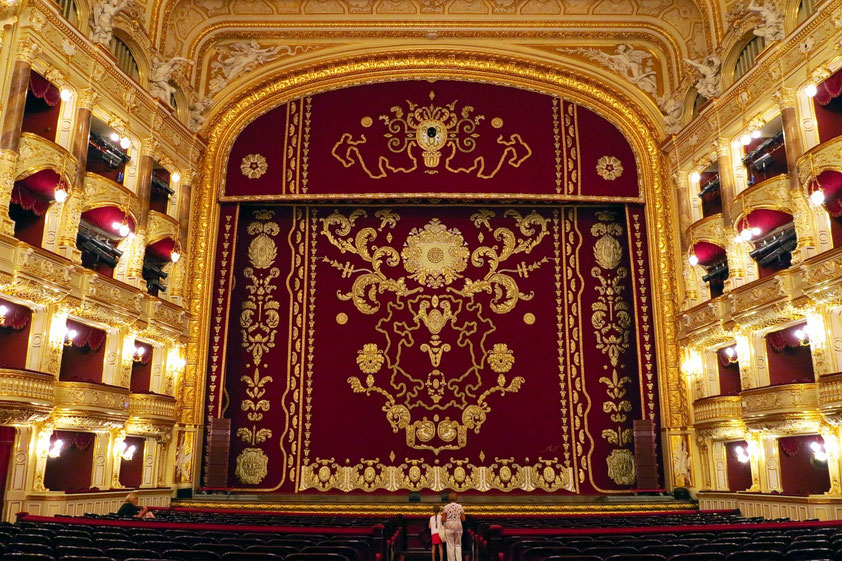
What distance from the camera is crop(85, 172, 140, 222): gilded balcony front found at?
12297mm

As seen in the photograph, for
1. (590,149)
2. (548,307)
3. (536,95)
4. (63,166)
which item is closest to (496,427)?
(548,307)

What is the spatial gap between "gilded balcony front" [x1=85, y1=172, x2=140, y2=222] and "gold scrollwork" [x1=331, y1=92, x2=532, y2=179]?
16.6 ft

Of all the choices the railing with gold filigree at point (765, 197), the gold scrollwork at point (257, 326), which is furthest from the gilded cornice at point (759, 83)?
the gold scrollwork at point (257, 326)

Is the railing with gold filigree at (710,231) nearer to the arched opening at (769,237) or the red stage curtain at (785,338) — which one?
the arched opening at (769,237)

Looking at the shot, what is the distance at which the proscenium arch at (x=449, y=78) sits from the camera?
1545 centimetres

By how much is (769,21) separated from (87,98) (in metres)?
12.2

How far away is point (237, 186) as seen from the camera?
16328mm

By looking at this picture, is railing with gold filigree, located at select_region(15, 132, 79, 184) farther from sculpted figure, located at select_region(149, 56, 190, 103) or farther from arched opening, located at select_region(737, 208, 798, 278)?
arched opening, located at select_region(737, 208, 798, 278)

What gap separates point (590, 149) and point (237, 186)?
8380 millimetres

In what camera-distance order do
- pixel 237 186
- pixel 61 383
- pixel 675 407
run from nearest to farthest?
pixel 61 383 → pixel 675 407 → pixel 237 186

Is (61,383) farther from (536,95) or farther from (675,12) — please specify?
(675,12)

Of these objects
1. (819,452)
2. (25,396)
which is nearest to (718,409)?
(819,452)

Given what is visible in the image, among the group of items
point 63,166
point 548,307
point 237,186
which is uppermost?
point 237,186

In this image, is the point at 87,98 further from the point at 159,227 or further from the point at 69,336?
the point at 69,336
